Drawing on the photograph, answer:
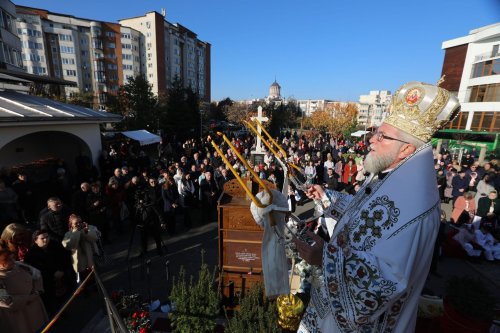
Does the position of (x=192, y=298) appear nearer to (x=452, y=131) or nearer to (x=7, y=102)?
(x=7, y=102)

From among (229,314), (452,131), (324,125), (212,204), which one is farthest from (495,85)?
(229,314)

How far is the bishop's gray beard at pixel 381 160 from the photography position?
173 cm

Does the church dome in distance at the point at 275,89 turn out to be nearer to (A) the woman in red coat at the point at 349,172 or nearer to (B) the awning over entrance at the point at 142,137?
(B) the awning over entrance at the point at 142,137

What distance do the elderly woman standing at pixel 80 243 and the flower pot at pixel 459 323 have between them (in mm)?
5626

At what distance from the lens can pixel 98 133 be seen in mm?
12484

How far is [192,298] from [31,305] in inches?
89.8

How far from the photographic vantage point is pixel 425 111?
1661mm

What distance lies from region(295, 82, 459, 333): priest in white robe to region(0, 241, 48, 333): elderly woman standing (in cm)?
393

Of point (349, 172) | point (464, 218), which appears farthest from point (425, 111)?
point (349, 172)

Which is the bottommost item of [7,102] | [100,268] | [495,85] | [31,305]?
[100,268]

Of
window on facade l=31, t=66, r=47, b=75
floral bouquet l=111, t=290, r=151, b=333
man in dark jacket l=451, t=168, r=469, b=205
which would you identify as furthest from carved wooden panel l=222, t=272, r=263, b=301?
window on facade l=31, t=66, r=47, b=75

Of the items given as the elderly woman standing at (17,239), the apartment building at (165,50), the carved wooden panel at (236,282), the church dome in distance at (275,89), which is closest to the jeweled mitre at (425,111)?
the carved wooden panel at (236,282)

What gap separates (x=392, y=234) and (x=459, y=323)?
233 cm

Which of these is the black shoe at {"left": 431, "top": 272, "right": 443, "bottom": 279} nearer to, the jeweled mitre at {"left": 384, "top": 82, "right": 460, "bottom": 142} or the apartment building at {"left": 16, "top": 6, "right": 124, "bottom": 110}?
the jeweled mitre at {"left": 384, "top": 82, "right": 460, "bottom": 142}
